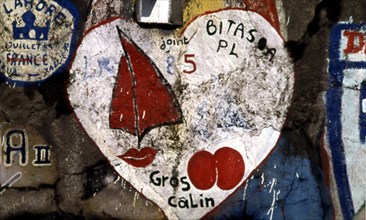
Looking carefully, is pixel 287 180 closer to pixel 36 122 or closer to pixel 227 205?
pixel 227 205

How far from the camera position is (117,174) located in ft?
10.8

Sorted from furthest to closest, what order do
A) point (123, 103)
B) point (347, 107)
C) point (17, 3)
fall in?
1. point (347, 107)
2. point (123, 103)
3. point (17, 3)

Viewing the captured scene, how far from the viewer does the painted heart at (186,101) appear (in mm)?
3271

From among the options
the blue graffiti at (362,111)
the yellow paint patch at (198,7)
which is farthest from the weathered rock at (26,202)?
the blue graffiti at (362,111)

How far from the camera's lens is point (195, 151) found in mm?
3352

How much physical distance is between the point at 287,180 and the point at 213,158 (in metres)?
0.38

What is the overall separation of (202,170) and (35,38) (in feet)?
3.25

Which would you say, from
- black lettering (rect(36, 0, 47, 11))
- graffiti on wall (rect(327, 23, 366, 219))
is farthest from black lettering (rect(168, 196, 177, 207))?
black lettering (rect(36, 0, 47, 11))

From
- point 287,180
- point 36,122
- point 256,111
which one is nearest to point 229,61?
point 256,111

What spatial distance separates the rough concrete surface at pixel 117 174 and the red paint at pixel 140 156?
0.09 meters

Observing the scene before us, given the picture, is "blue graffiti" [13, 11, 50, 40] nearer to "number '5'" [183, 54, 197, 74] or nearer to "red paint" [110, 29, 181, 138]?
"red paint" [110, 29, 181, 138]

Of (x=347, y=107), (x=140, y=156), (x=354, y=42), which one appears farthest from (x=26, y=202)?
(x=354, y=42)

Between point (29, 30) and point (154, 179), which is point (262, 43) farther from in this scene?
point (29, 30)

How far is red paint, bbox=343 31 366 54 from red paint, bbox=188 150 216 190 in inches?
33.5
